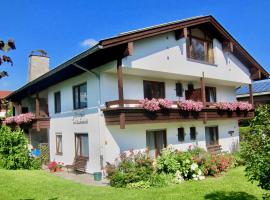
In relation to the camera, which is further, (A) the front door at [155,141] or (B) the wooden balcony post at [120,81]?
(A) the front door at [155,141]

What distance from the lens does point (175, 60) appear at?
57.6 ft

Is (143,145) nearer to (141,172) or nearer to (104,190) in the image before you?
(141,172)

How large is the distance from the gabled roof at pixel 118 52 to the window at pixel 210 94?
3.08m

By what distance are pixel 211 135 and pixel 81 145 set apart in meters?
9.55

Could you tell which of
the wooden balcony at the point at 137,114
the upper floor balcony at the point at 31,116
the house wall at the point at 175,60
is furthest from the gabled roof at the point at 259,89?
the upper floor balcony at the point at 31,116

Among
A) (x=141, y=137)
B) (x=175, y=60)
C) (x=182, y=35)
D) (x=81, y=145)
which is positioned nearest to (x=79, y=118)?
(x=81, y=145)

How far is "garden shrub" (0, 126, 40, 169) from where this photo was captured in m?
18.2

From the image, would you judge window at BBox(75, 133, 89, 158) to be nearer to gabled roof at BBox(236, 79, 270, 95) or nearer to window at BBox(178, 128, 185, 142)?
window at BBox(178, 128, 185, 142)

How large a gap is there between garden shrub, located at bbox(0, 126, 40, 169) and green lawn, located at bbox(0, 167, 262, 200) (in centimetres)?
381

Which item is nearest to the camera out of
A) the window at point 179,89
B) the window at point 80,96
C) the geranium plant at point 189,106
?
the geranium plant at point 189,106

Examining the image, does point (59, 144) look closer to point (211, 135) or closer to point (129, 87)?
point (129, 87)

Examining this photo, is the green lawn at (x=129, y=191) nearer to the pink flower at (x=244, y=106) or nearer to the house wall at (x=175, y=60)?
the house wall at (x=175, y=60)

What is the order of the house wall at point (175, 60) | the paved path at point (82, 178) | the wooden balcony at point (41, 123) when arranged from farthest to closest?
the wooden balcony at point (41, 123)
the house wall at point (175, 60)
the paved path at point (82, 178)

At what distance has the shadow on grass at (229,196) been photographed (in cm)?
1047
